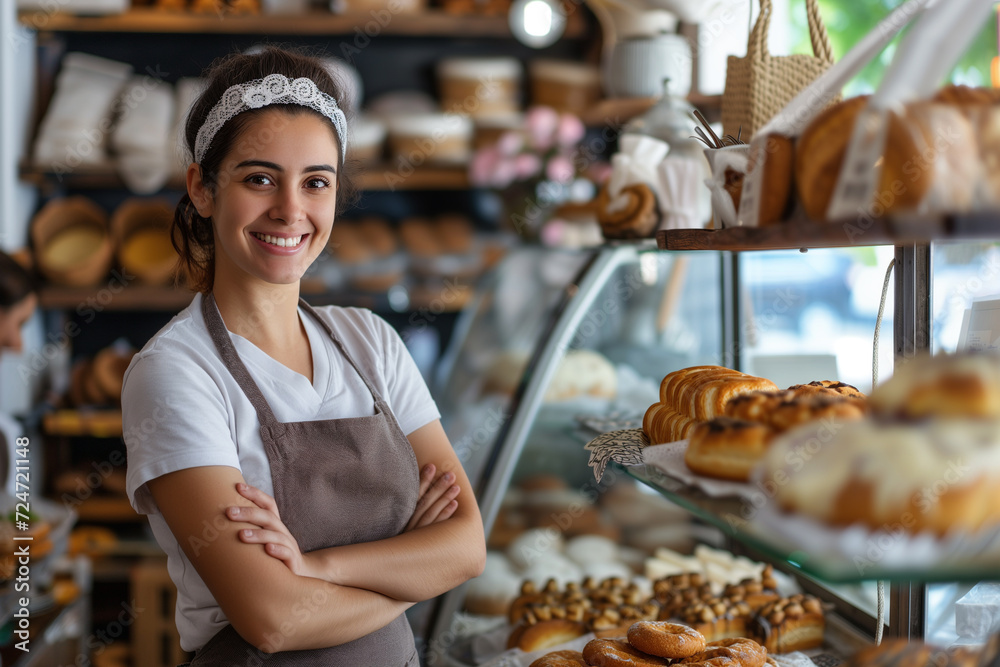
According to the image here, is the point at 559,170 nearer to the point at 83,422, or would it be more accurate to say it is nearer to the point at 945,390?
the point at 83,422

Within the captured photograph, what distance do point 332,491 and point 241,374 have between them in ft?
0.76

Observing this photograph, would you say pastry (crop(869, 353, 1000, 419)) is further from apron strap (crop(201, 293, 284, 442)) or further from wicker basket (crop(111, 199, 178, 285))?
wicker basket (crop(111, 199, 178, 285))

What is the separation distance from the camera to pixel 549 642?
5.20 ft

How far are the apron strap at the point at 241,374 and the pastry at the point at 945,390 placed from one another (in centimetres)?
88

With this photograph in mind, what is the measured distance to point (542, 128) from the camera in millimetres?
3172

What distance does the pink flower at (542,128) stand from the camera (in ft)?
10.4

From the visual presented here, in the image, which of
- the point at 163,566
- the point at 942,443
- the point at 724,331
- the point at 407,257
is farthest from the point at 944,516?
the point at 163,566

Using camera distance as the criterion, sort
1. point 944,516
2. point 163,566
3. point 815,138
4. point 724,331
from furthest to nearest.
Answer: point 163,566, point 724,331, point 815,138, point 944,516

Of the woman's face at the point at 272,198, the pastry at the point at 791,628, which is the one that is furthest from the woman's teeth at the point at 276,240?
the pastry at the point at 791,628

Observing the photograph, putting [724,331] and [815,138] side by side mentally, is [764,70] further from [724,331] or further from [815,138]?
[724,331]

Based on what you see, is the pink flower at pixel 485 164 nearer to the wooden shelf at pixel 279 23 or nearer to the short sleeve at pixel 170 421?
the wooden shelf at pixel 279 23

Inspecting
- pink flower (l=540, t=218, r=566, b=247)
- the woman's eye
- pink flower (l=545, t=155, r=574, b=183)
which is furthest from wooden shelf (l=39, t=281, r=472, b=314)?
the woman's eye

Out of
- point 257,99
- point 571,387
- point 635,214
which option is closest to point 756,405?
point 257,99

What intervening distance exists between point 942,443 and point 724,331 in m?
1.56
